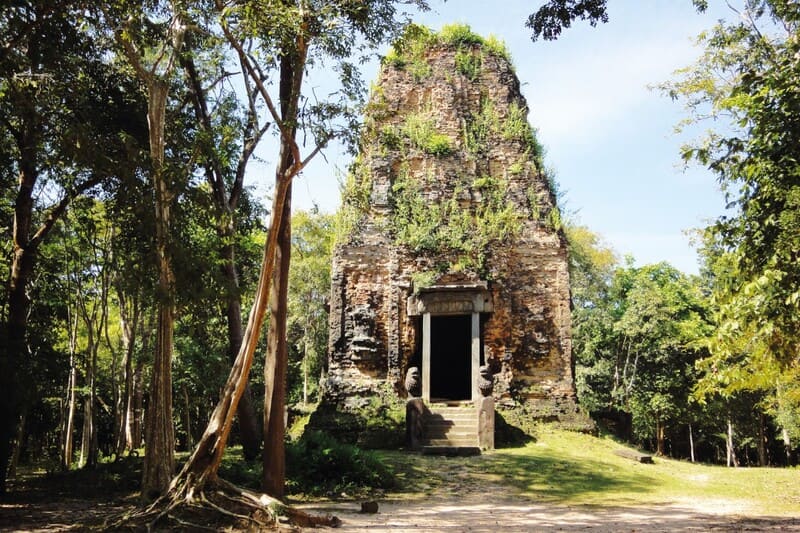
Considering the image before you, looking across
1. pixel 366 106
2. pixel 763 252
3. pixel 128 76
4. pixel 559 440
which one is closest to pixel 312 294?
pixel 559 440

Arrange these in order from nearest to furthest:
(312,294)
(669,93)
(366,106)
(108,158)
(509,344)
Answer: (108,158), (366,106), (669,93), (509,344), (312,294)

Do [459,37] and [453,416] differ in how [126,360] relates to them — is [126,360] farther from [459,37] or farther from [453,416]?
[459,37]

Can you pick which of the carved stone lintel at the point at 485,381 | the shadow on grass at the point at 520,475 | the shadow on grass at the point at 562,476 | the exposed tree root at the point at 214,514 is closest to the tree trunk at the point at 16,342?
the exposed tree root at the point at 214,514

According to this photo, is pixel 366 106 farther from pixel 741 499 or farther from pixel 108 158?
pixel 741 499

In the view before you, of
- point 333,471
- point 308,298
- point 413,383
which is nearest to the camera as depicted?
point 333,471

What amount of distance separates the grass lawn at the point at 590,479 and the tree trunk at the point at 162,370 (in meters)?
4.16

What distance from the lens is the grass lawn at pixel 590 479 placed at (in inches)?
393

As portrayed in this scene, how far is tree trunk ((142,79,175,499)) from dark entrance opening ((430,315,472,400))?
13260mm

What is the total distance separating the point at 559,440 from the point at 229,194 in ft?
31.1

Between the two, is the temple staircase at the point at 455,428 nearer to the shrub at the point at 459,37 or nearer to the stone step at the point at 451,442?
the stone step at the point at 451,442

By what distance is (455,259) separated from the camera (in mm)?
17453

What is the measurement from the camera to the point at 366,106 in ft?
29.1

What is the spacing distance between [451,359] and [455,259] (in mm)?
5179

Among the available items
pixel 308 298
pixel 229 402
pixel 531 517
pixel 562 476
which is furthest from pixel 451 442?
pixel 308 298
